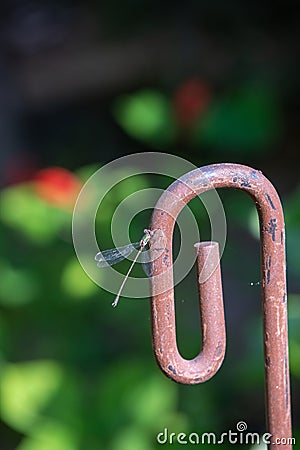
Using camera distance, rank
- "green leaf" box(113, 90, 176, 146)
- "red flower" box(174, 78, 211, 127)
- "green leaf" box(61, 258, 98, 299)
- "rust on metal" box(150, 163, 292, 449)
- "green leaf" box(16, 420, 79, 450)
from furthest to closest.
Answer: "red flower" box(174, 78, 211, 127)
"green leaf" box(113, 90, 176, 146)
"green leaf" box(61, 258, 98, 299)
"green leaf" box(16, 420, 79, 450)
"rust on metal" box(150, 163, 292, 449)

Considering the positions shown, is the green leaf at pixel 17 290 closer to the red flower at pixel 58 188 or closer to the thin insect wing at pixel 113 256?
the red flower at pixel 58 188

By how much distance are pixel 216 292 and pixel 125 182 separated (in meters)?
0.71

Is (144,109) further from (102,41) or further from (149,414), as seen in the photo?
(102,41)

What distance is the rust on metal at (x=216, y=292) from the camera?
0.46 metres

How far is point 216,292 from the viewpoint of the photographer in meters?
0.48

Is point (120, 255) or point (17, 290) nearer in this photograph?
point (120, 255)

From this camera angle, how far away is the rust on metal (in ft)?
1.51

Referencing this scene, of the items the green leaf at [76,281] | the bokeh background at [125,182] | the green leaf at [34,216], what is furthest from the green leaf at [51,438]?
the green leaf at [34,216]

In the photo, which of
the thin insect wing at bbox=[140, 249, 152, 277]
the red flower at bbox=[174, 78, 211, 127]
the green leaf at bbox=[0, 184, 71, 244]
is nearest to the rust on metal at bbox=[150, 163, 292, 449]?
the thin insect wing at bbox=[140, 249, 152, 277]

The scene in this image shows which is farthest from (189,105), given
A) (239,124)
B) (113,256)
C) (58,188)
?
(113,256)

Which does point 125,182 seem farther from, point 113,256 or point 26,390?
point 113,256

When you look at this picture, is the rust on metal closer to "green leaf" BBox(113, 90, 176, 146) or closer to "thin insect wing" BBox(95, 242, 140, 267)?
"thin insect wing" BBox(95, 242, 140, 267)

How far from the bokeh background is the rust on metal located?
40cm

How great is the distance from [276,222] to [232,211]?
0.67 m
